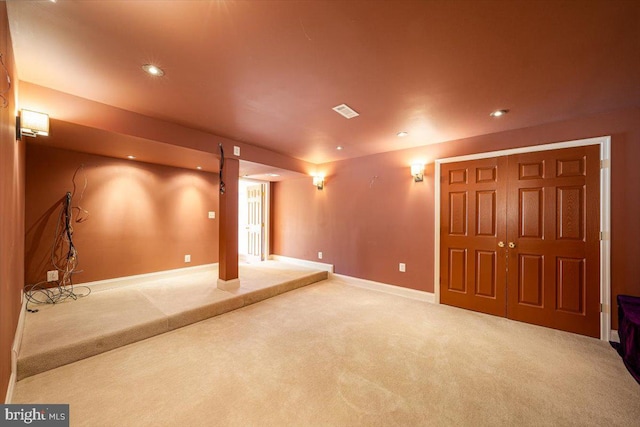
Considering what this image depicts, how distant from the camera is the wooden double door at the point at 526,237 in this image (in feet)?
9.01

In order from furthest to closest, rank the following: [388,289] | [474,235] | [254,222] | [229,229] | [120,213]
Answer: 1. [254,222]
2. [388,289]
3. [120,213]
4. [229,229]
5. [474,235]

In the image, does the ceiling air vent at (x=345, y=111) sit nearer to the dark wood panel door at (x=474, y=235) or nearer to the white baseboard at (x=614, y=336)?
the dark wood panel door at (x=474, y=235)

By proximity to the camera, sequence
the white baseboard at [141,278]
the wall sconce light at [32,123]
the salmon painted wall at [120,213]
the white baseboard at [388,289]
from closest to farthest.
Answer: the wall sconce light at [32,123] < the salmon painted wall at [120,213] < the white baseboard at [141,278] < the white baseboard at [388,289]

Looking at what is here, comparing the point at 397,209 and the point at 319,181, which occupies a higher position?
the point at 319,181

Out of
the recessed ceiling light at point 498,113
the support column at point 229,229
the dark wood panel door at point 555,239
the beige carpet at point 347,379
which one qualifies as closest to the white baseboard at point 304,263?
the support column at point 229,229

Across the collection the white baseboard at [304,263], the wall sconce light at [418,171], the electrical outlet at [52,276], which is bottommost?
the white baseboard at [304,263]

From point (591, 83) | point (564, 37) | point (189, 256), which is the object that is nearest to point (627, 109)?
point (591, 83)

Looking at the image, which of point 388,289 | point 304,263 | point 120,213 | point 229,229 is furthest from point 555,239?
point 120,213

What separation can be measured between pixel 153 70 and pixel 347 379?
303cm

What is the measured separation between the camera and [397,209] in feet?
13.8

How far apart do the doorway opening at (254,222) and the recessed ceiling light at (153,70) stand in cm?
399

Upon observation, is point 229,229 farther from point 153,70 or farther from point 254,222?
point 254,222

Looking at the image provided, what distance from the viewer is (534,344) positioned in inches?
101

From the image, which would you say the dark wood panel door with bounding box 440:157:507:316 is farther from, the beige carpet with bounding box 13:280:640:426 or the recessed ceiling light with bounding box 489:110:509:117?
the recessed ceiling light with bounding box 489:110:509:117
